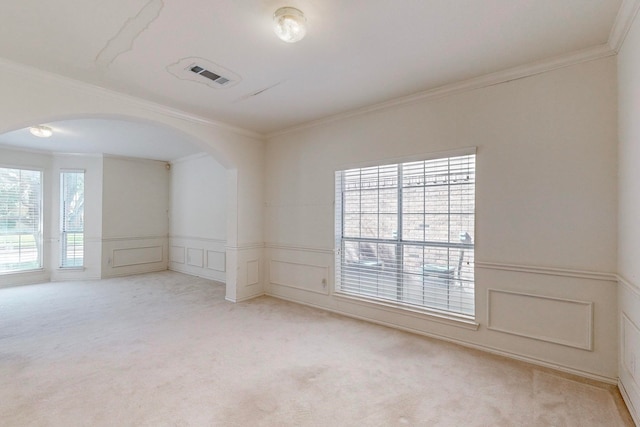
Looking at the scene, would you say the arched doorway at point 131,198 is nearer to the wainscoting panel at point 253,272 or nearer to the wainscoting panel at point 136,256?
the wainscoting panel at point 136,256

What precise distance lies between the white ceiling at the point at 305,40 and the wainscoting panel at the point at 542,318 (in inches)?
84.0

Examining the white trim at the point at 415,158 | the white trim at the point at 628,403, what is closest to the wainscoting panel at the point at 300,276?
the white trim at the point at 415,158

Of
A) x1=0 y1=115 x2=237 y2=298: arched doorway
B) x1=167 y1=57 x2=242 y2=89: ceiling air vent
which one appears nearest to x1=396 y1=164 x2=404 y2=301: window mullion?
x1=167 y1=57 x2=242 y2=89: ceiling air vent

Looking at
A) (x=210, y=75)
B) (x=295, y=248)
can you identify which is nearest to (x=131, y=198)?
(x=295, y=248)

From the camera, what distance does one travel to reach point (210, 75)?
112 inches

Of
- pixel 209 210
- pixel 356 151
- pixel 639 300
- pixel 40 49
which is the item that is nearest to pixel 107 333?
pixel 40 49

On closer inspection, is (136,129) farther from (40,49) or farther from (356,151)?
(356,151)

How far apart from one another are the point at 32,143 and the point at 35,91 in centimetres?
368

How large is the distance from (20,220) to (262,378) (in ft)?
20.9

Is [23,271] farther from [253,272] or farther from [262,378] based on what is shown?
[262,378]

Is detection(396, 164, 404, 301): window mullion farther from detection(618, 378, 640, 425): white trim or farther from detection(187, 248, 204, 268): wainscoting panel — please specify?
detection(187, 248, 204, 268): wainscoting panel

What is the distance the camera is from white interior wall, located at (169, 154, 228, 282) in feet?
19.6

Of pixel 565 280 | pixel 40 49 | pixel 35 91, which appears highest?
pixel 40 49

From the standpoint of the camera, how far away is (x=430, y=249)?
3258 millimetres
